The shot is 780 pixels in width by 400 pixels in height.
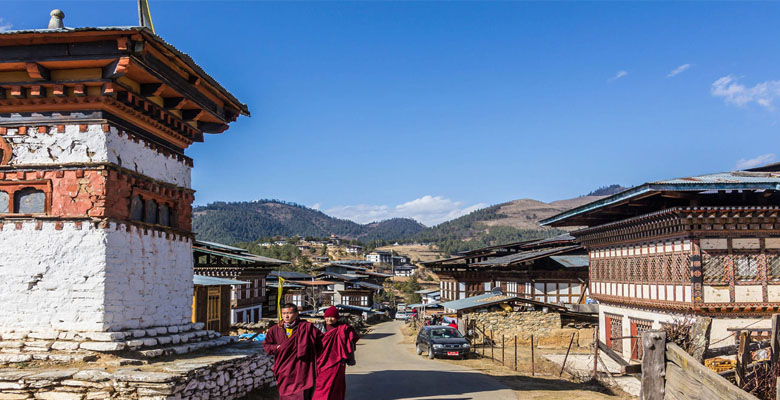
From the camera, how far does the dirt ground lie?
52.3 ft

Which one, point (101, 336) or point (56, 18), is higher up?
point (56, 18)

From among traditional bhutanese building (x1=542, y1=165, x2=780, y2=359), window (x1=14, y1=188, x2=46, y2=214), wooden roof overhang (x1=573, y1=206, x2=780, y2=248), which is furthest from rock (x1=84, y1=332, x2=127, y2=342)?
wooden roof overhang (x1=573, y1=206, x2=780, y2=248)

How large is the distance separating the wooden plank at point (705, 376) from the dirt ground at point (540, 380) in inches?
345

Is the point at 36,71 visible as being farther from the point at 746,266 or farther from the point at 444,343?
the point at 746,266

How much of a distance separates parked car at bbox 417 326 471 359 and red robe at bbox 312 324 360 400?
53.3ft

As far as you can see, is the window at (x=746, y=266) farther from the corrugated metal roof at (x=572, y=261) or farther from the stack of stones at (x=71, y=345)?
the stack of stones at (x=71, y=345)

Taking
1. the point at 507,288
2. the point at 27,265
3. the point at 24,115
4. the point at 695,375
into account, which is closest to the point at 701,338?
the point at 695,375

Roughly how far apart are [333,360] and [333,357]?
51 mm

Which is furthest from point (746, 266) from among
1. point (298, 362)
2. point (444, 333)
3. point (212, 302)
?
point (212, 302)

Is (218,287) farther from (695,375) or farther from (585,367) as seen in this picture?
(695,375)

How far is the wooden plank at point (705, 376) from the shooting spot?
5.23 m

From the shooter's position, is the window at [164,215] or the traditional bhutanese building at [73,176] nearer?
the traditional bhutanese building at [73,176]

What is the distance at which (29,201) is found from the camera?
11.9 m

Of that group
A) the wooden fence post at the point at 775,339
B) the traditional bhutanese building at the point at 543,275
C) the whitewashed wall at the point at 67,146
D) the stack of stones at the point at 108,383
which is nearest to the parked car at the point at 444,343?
the traditional bhutanese building at the point at 543,275
